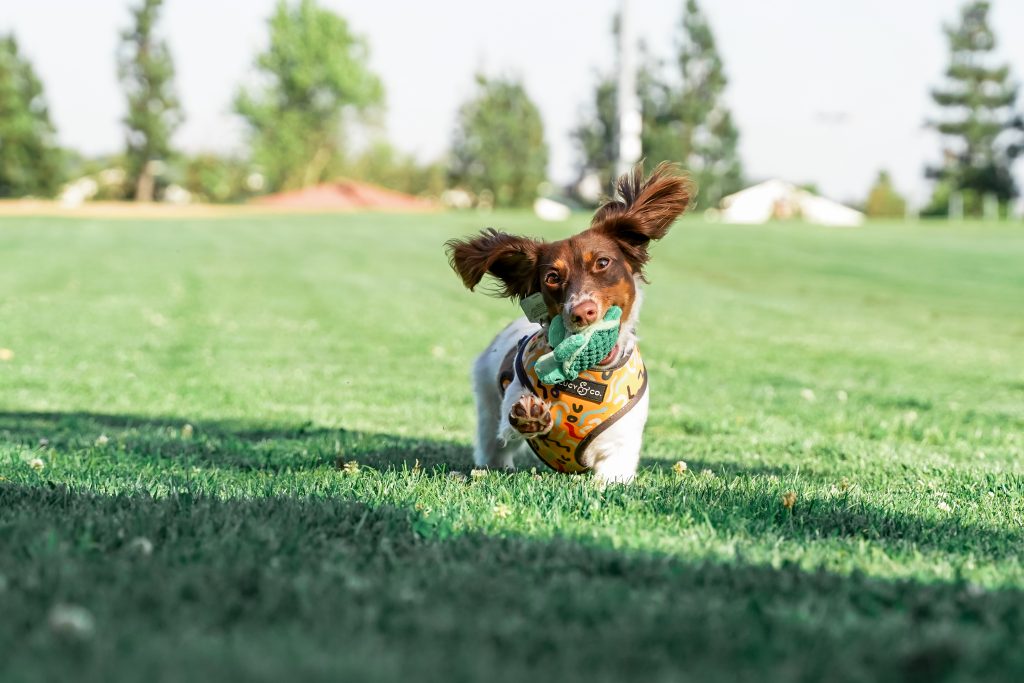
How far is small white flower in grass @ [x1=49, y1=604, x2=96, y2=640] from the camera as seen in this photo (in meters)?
2.62

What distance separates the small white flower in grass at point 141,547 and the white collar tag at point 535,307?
7.93 ft

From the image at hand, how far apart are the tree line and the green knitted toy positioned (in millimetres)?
73005

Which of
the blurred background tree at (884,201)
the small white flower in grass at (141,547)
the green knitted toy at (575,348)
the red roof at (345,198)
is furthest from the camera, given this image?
the blurred background tree at (884,201)

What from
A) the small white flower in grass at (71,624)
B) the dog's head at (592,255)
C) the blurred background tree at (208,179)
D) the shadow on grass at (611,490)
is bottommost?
the blurred background tree at (208,179)

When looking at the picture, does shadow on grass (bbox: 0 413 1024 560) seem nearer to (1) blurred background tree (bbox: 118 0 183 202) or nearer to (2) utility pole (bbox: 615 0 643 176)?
(2) utility pole (bbox: 615 0 643 176)

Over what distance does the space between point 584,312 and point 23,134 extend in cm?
8504

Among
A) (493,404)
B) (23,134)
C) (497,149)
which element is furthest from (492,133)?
(493,404)

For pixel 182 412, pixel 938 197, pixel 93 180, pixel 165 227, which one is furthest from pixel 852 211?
pixel 182 412

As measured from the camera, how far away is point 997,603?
3.25m

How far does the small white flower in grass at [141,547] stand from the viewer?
3.56 metres

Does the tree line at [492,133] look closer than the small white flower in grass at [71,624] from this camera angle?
No

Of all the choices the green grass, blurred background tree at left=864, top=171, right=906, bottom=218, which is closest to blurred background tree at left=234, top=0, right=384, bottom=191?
blurred background tree at left=864, top=171, right=906, bottom=218

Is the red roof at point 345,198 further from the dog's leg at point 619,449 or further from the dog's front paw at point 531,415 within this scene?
the dog's front paw at point 531,415

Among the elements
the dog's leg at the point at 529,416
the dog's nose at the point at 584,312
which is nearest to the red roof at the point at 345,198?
the dog's leg at the point at 529,416
